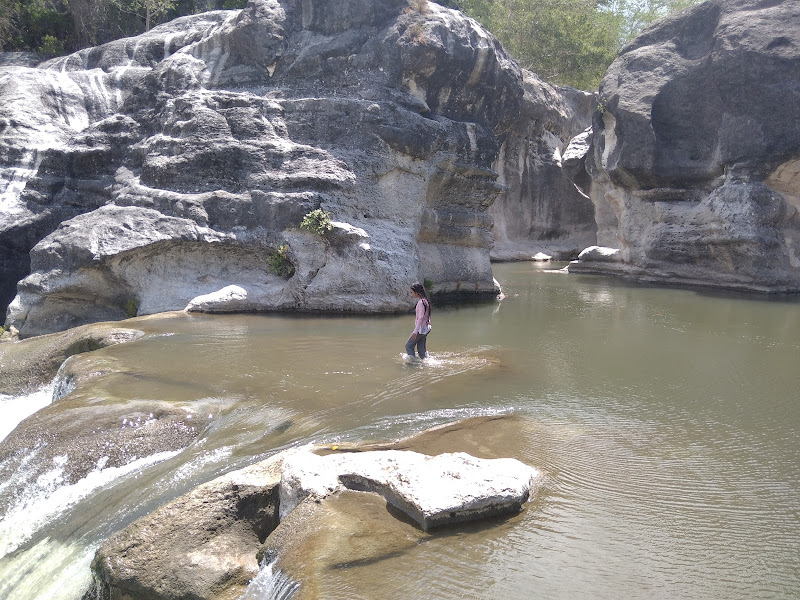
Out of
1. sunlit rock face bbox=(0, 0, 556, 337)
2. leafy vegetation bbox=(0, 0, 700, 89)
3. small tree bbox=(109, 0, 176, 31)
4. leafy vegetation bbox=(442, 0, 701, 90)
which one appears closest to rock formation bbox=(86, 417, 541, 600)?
sunlit rock face bbox=(0, 0, 556, 337)

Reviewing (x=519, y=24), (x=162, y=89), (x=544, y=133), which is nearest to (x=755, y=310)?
(x=162, y=89)

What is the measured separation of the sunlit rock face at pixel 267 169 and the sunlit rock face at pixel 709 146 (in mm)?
5908

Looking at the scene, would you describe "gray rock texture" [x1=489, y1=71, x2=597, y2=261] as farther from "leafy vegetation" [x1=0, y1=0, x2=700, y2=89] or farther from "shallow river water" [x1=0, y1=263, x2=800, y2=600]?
"shallow river water" [x1=0, y1=263, x2=800, y2=600]

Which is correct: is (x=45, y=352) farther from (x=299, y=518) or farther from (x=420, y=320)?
(x=299, y=518)

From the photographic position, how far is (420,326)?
375 inches

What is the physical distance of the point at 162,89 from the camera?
16516 millimetres

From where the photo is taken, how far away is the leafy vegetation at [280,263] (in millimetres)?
14156

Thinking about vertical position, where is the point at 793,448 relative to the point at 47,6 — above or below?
below

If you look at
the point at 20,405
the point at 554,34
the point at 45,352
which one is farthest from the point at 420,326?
the point at 554,34

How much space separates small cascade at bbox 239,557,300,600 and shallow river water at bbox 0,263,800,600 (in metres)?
0.33

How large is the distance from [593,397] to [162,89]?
1375 cm

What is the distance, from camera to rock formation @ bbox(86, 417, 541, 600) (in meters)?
4.27

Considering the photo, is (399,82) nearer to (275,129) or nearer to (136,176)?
(275,129)

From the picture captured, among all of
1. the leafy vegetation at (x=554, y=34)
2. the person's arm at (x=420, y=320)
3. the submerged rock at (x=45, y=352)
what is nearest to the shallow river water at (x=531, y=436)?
the person's arm at (x=420, y=320)
